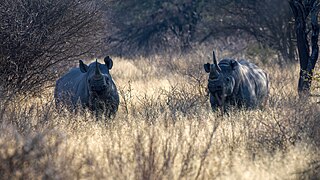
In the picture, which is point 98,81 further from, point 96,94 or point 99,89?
point 96,94

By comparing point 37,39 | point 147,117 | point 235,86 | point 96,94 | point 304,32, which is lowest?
point 147,117

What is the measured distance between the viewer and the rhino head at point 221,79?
10.8m

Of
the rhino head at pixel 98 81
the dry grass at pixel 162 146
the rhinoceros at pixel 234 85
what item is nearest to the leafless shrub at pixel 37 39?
the rhino head at pixel 98 81

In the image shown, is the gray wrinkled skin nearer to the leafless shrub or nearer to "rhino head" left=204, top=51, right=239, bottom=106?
"rhino head" left=204, top=51, right=239, bottom=106

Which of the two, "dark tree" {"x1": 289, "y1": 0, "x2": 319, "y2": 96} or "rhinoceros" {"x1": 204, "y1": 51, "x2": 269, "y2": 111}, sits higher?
"dark tree" {"x1": 289, "y1": 0, "x2": 319, "y2": 96}

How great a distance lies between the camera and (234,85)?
444 inches

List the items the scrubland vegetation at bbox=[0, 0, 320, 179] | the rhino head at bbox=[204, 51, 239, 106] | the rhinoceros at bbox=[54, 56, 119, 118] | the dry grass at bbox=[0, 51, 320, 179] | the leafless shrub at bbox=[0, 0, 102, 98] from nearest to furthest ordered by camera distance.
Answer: the dry grass at bbox=[0, 51, 320, 179] < the scrubland vegetation at bbox=[0, 0, 320, 179] < the rhinoceros at bbox=[54, 56, 119, 118] < the rhino head at bbox=[204, 51, 239, 106] < the leafless shrub at bbox=[0, 0, 102, 98]

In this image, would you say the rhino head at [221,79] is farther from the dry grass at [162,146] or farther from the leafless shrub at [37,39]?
the leafless shrub at [37,39]

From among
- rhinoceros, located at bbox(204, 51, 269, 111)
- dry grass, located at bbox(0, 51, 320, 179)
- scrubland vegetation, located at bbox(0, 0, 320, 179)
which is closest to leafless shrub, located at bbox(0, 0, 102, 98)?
scrubland vegetation, located at bbox(0, 0, 320, 179)

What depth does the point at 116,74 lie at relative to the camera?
2047cm

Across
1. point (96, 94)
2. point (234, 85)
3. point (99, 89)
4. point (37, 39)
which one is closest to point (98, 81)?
point (99, 89)

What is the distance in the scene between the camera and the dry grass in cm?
612

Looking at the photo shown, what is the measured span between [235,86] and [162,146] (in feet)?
16.6

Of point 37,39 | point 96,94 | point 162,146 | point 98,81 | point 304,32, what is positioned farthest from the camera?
point 304,32
